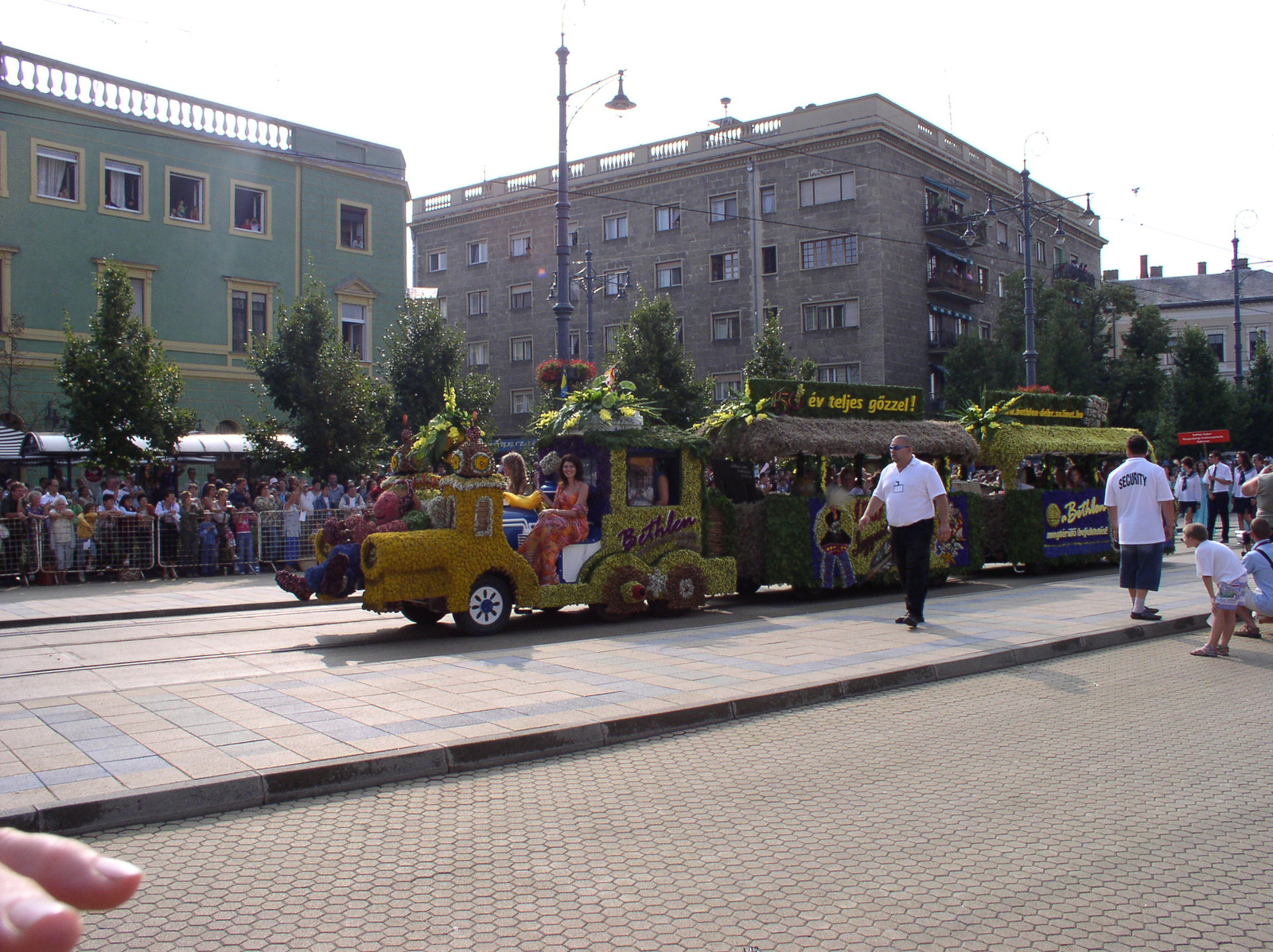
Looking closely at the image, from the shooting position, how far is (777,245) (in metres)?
41.5

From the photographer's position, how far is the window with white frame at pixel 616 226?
149 ft

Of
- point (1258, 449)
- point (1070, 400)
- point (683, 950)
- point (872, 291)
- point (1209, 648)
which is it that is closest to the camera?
point (683, 950)

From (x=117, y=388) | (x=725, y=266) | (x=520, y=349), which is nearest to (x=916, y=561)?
(x=117, y=388)

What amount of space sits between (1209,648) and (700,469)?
583 centimetres

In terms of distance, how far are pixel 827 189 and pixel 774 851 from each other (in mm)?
38732

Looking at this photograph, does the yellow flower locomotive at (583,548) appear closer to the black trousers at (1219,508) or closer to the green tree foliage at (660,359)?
the black trousers at (1219,508)

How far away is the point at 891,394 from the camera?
15797mm

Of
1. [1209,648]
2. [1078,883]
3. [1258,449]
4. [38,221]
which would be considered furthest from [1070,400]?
[1258,449]

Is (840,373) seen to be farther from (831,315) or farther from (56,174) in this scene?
(56,174)

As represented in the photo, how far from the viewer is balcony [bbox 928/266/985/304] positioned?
41.5 metres

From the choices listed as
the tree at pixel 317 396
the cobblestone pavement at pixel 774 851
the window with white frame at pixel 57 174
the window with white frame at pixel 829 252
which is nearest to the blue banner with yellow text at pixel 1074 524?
the cobblestone pavement at pixel 774 851

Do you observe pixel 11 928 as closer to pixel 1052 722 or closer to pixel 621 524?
pixel 1052 722

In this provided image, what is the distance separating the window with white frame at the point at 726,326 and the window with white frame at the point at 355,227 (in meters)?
15.9

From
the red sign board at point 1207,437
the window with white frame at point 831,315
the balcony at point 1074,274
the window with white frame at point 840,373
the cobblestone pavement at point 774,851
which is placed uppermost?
the balcony at point 1074,274
